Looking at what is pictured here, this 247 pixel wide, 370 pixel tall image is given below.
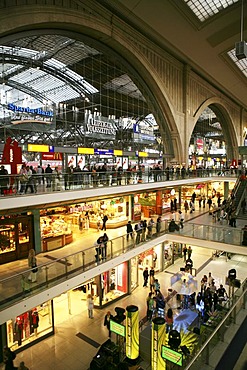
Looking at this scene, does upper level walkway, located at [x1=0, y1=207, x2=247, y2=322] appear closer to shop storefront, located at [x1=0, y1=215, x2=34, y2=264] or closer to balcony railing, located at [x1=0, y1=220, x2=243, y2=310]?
balcony railing, located at [x1=0, y1=220, x2=243, y2=310]

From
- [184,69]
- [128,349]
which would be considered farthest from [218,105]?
[128,349]

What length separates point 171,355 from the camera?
6.11 m

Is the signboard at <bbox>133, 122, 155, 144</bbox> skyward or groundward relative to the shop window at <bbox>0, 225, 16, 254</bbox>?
skyward

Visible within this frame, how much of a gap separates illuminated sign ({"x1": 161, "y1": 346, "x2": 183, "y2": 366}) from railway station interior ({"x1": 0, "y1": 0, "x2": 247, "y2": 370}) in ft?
0.17

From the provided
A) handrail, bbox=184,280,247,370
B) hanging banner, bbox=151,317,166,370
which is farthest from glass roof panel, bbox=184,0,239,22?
hanging banner, bbox=151,317,166,370

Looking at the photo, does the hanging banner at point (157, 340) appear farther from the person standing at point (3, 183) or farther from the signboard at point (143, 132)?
the signboard at point (143, 132)

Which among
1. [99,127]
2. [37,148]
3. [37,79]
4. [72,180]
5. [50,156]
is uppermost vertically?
[37,79]

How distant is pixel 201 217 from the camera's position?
19.3 metres

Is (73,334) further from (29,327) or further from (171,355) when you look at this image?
(171,355)

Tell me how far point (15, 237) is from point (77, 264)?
3.99 metres

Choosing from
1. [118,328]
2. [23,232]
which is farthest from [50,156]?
[118,328]

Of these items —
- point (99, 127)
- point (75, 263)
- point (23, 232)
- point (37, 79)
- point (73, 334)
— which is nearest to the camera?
point (75, 263)

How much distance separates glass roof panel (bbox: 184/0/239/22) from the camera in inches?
638

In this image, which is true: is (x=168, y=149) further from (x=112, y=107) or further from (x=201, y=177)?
(x=112, y=107)
